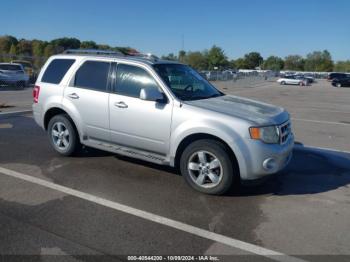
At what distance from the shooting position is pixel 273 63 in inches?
5556

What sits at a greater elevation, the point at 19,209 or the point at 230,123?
the point at 230,123

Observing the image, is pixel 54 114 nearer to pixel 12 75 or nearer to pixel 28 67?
pixel 12 75

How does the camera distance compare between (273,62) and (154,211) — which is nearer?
(154,211)

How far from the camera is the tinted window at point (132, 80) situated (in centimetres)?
559

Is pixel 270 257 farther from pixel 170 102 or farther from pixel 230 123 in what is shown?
pixel 170 102

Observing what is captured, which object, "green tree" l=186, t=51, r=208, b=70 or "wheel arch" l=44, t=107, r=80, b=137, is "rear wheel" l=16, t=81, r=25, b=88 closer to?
"wheel arch" l=44, t=107, r=80, b=137

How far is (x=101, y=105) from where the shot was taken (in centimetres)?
590

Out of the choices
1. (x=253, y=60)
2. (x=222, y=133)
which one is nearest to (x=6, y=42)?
(x=253, y=60)

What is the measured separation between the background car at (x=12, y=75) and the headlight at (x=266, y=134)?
22615 millimetres

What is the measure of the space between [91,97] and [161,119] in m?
1.41

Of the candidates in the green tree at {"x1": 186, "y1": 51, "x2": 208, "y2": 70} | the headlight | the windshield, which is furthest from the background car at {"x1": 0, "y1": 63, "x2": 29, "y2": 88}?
the green tree at {"x1": 186, "y1": 51, "x2": 208, "y2": 70}

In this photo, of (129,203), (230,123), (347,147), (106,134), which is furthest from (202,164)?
(347,147)

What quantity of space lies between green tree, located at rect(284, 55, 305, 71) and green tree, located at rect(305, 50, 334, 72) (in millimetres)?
3213

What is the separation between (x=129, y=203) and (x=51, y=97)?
9.41 ft
